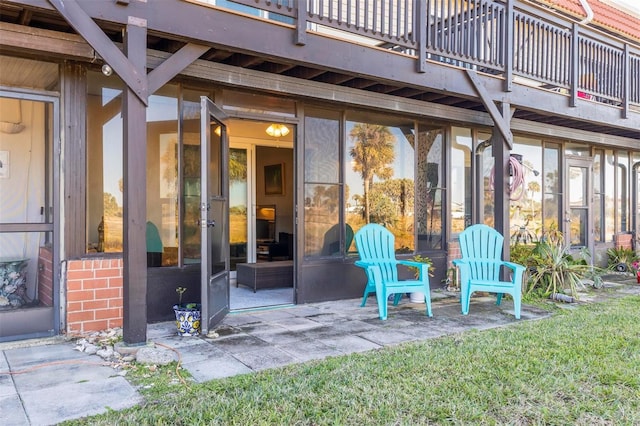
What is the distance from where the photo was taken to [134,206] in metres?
3.46

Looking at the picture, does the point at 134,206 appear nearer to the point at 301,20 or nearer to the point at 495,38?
the point at 301,20

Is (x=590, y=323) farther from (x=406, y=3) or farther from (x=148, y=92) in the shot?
(x=148, y=92)

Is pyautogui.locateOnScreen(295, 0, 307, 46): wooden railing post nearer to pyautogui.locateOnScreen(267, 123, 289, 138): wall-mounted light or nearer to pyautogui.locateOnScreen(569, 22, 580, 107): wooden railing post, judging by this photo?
pyautogui.locateOnScreen(267, 123, 289, 138): wall-mounted light

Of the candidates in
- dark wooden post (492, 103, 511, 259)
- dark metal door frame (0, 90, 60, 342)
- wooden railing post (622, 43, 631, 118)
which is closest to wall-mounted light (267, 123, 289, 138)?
dark wooden post (492, 103, 511, 259)

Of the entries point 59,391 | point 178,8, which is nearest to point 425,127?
point 178,8

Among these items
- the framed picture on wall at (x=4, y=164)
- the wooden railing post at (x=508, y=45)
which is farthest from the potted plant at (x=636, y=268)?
the framed picture on wall at (x=4, y=164)

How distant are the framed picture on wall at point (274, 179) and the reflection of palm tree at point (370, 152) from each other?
3001mm

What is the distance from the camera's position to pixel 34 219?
12.8ft

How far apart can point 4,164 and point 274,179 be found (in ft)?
17.0

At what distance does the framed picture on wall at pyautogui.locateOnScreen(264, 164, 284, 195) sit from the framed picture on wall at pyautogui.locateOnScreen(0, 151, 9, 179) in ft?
16.7

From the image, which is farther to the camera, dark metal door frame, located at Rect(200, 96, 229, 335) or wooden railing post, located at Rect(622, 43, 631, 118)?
wooden railing post, located at Rect(622, 43, 631, 118)

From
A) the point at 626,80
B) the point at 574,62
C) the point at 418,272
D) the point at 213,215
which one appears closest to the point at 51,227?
the point at 213,215

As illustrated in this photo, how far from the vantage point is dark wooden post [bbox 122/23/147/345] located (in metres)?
3.42

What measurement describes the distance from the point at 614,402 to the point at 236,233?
234 inches
